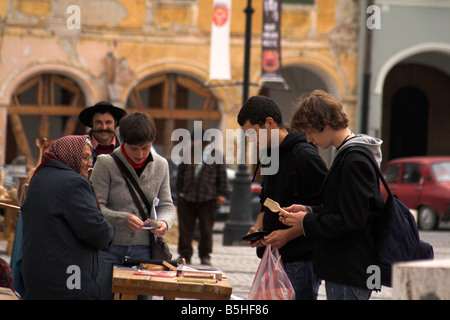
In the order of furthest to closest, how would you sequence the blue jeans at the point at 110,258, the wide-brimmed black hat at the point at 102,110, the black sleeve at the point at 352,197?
the wide-brimmed black hat at the point at 102,110, the blue jeans at the point at 110,258, the black sleeve at the point at 352,197

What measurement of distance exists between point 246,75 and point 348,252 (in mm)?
12071

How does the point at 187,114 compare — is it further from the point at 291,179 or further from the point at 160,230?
the point at 291,179

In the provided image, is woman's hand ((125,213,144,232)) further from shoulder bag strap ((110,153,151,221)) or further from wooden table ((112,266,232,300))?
wooden table ((112,266,232,300))

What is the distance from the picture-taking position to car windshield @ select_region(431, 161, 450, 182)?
19.7 m

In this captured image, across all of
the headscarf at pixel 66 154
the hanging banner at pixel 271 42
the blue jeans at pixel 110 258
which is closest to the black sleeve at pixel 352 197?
the headscarf at pixel 66 154

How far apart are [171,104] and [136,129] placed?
20540mm

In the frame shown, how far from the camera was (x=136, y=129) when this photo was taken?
5.11 meters

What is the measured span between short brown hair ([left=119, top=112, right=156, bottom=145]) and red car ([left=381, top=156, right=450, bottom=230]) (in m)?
14.8

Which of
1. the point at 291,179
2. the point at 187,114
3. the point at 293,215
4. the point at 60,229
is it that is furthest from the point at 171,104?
the point at 293,215

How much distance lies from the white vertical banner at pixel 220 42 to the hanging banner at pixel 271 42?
3.62 ft

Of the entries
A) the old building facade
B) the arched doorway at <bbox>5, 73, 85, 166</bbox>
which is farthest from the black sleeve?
the arched doorway at <bbox>5, 73, 85, 166</bbox>

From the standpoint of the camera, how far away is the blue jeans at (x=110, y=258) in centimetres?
508

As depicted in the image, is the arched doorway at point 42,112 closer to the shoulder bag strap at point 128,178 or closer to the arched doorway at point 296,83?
the arched doorway at point 296,83

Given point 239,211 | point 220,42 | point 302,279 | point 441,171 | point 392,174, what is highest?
point 220,42
